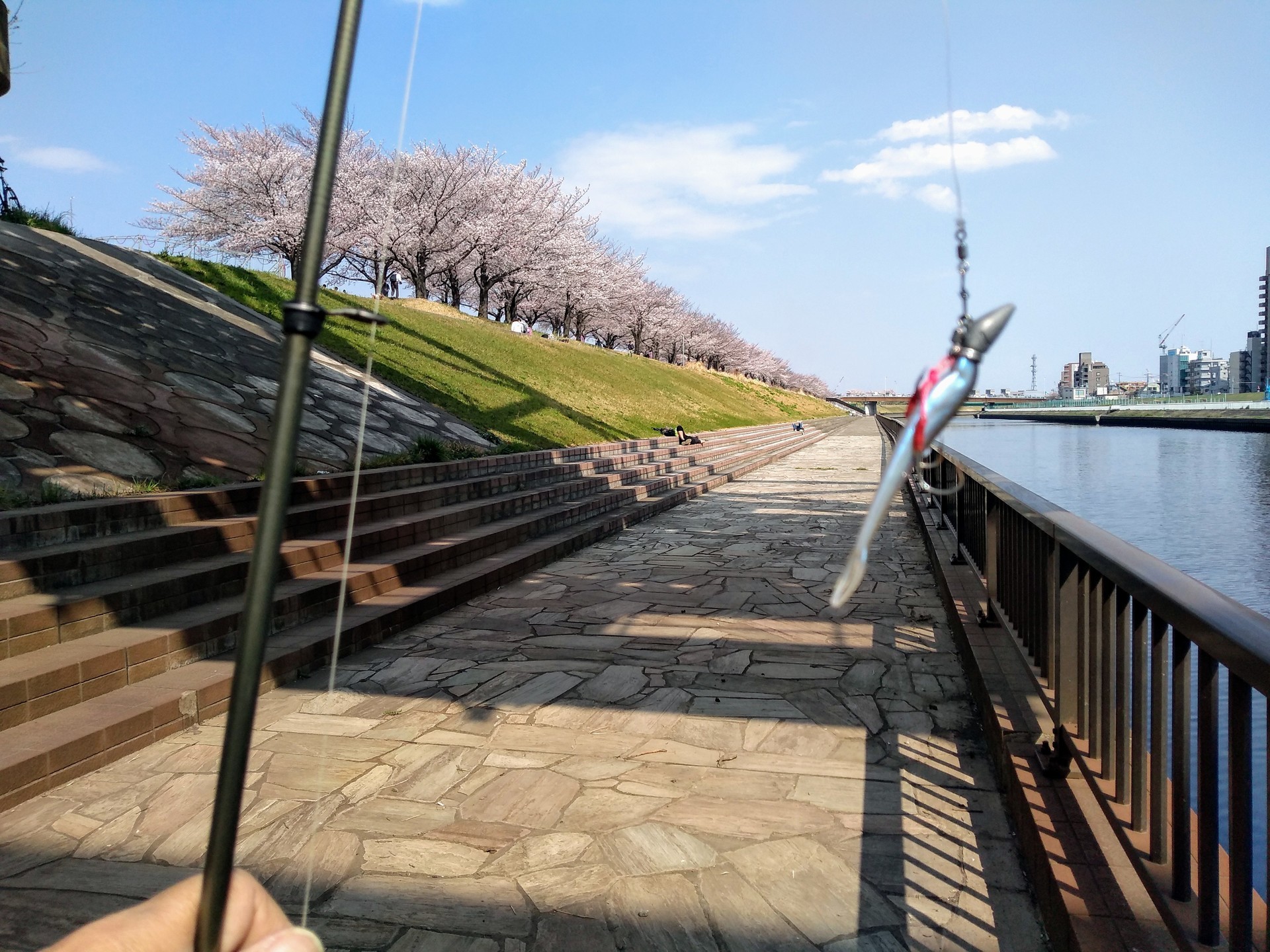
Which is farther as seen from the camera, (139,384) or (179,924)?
(139,384)

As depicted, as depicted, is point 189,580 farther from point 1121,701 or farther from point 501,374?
point 501,374

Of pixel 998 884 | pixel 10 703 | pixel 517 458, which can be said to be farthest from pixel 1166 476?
pixel 10 703

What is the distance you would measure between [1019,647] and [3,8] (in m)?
5.45

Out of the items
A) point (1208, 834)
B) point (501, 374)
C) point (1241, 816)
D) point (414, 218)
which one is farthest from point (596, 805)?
point (414, 218)

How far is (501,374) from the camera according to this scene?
18.7 m

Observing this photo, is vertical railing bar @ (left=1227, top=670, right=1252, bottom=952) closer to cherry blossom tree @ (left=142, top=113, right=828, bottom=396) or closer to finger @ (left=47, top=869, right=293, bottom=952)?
finger @ (left=47, top=869, right=293, bottom=952)

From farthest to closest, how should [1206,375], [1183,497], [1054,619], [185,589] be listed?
[1206,375] → [1183,497] → [185,589] → [1054,619]

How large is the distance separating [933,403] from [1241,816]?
5.74ft

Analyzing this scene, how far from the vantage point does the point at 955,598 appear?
6.34m

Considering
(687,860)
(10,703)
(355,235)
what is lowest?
(687,860)

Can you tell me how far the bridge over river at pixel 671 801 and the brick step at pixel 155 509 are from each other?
1.67 m

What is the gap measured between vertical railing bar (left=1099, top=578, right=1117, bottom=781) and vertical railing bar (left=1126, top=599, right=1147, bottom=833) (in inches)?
11.0

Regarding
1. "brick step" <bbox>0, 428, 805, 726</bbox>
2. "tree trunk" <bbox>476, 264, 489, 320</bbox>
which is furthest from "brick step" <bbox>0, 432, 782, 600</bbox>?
"tree trunk" <bbox>476, 264, 489, 320</bbox>

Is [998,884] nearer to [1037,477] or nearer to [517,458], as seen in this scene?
[517,458]
